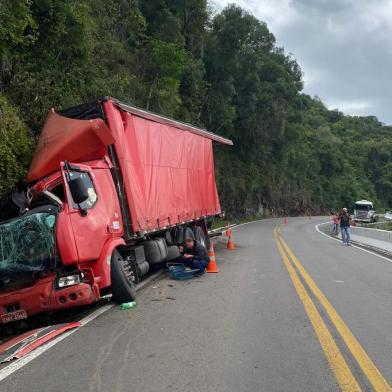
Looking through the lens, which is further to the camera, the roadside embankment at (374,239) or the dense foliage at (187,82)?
the roadside embankment at (374,239)

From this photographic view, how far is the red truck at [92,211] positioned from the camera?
279 inches

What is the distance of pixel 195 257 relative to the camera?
471 inches

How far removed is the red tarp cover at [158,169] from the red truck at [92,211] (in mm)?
24

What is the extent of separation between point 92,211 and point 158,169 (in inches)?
147

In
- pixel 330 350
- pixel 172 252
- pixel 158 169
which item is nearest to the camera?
pixel 330 350

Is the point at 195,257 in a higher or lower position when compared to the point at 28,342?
higher

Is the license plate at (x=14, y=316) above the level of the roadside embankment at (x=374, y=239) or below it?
above

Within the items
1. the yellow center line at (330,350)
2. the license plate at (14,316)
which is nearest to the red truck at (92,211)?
the license plate at (14,316)

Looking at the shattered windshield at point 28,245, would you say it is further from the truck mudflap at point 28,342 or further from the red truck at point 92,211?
the truck mudflap at point 28,342

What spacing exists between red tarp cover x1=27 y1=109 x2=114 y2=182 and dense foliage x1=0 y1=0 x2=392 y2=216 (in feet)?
6.29

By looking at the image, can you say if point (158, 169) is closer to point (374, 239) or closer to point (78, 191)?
point (78, 191)

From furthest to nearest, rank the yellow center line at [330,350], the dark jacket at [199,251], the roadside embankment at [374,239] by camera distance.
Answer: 1. the roadside embankment at [374,239]
2. the dark jacket at [199,251]
3. the yellow center line at [330,350]

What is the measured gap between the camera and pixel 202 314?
7.57m

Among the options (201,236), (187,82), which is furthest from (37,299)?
(187,82)
